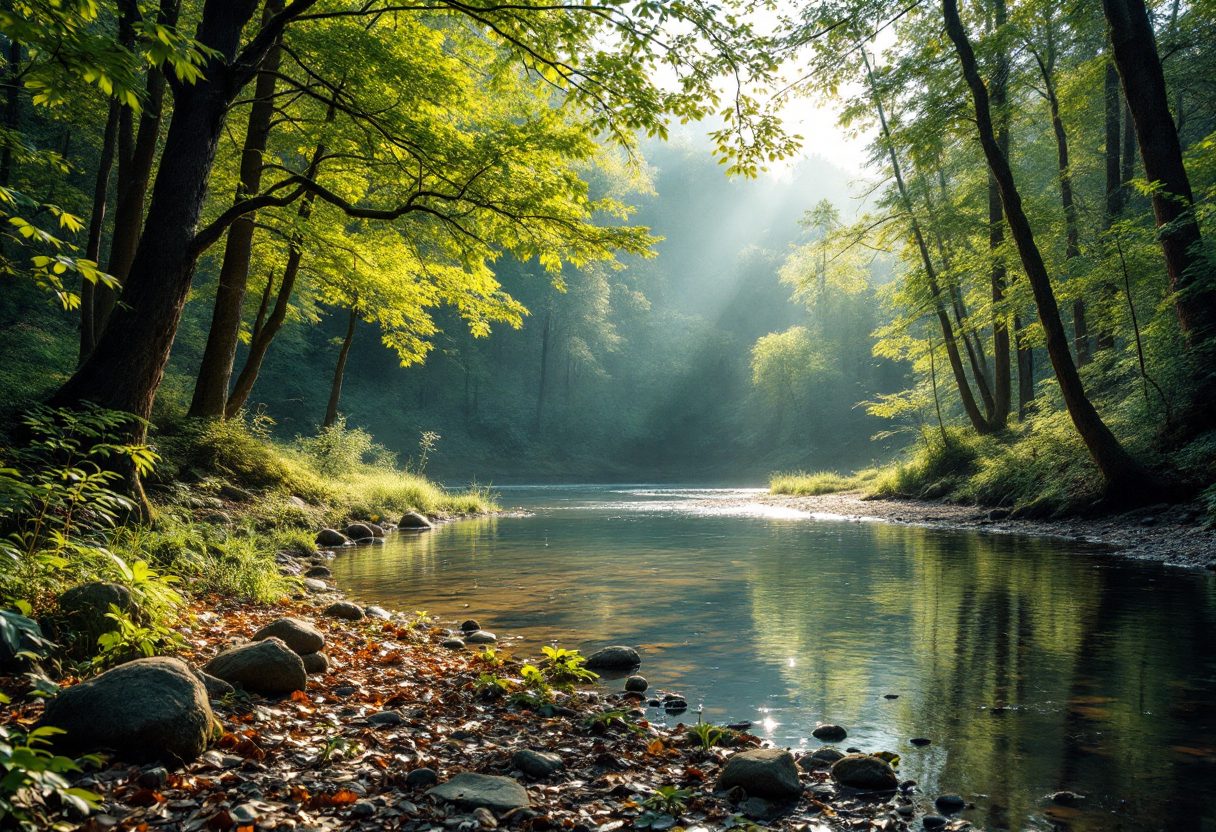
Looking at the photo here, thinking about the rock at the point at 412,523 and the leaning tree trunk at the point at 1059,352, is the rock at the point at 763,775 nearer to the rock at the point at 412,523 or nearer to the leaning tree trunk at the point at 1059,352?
the leaning tree trunk at the point at 1059,352

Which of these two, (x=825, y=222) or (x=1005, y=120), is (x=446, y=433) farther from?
(x=1005, y=120)

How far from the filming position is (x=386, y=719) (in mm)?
3811

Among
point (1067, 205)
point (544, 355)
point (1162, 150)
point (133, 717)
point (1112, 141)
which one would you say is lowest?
point (133, 717)

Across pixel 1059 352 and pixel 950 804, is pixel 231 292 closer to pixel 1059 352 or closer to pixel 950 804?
pixel 950 804

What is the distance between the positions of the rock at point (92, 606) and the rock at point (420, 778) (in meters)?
2.02

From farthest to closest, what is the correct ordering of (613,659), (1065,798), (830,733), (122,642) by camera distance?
(613,659)
(830,733)
(122,642)
(1065,798)

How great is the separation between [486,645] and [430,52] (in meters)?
8.45

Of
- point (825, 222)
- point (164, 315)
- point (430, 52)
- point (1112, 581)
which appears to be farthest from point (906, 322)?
point (164, 315)

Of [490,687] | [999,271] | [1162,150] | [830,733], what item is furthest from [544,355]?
[830,733]

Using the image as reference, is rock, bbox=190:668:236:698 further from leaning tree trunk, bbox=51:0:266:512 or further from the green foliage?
leaning tree trunk, bbox=51:0:266:512

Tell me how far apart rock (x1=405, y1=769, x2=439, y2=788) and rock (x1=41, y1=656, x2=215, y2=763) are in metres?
0.93

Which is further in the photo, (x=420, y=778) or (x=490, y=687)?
(x=490, y=687)

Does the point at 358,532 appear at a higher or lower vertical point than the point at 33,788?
lower

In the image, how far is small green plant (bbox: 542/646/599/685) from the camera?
4.86m
